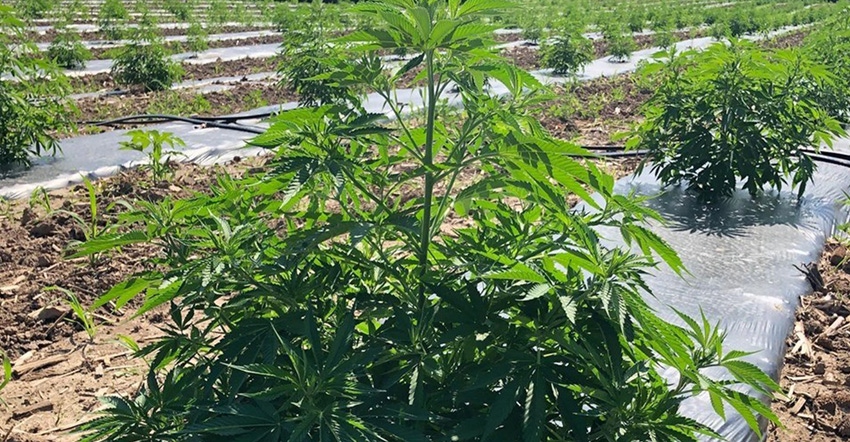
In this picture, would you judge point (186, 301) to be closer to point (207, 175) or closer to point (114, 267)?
point (114, 267)

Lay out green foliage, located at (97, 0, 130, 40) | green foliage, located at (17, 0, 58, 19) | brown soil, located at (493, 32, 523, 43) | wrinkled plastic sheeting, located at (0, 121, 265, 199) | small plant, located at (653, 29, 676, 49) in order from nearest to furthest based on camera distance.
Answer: wrinkled plastic sheeting, located at (0, 121, 265, 199) < green foliage, located at (97, 0, 130, 40) < green foliage, located at (17, 0, 58, 19) < small plant, located at (653, 29, 676, 49) < brown soil, located at (493, 32, 523, 43)

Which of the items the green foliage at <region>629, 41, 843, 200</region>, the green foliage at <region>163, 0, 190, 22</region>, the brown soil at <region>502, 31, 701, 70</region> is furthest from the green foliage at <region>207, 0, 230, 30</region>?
the green foliage at <region>629, 41, 843, 200</region>

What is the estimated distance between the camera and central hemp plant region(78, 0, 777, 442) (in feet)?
4.52

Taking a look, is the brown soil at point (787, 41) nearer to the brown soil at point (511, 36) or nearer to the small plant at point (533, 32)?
the small plant at point (533, 32)

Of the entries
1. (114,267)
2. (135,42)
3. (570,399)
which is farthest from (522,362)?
(135,42)

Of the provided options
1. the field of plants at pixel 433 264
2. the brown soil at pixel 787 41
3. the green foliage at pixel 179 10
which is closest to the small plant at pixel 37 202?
the field of plants at pixel 433 264

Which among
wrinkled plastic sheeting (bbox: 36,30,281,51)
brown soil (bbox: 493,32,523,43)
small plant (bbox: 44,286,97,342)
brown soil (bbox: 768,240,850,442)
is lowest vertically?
brown soil (bbox: 768,240,850,442)

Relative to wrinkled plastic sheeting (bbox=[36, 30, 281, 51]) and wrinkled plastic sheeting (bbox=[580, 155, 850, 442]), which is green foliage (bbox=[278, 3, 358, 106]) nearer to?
wrinkled plastic sheeting (bbox=[580, 155, 850, 442])

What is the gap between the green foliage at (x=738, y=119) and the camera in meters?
4.56

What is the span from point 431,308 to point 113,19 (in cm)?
1298

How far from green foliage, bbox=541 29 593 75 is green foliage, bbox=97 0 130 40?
6.63 m

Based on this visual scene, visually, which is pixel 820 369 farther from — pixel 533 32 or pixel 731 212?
pixel 533 32

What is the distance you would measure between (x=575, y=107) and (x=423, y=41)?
663 centimetres

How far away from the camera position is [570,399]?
4.59 ft
